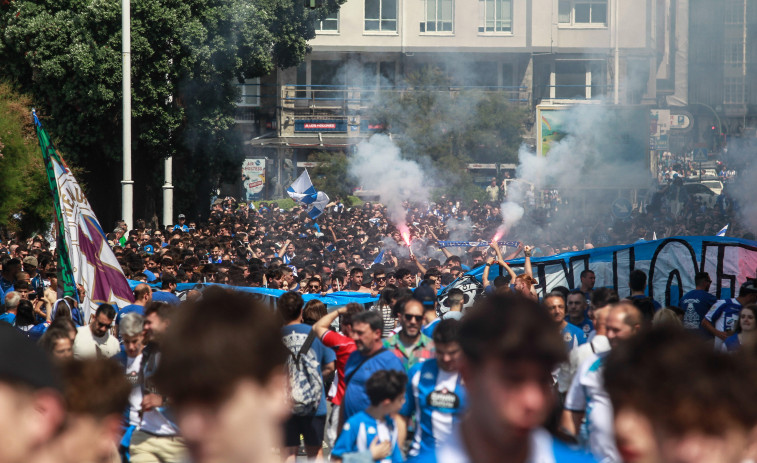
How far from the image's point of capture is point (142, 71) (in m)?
23.3

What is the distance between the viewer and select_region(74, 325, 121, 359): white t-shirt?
663cm

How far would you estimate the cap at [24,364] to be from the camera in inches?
74.9

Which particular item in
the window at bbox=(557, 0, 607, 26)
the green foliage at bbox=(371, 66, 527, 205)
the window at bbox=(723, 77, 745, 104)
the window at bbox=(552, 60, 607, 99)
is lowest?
the green foliage at bbox=(371, 66, 527, 205)

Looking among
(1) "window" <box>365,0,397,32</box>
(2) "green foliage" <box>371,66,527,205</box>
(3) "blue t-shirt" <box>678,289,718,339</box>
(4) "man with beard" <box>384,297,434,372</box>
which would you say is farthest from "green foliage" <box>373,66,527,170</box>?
(4) "man with beard" <box>384,297,434,372</box>

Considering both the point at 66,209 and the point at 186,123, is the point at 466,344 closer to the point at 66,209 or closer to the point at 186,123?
the point at 66,209

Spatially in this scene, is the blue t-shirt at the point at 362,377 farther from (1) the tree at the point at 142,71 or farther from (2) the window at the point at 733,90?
(2) the window at the point at 733,90

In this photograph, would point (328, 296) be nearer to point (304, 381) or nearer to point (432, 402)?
point (304, 381)

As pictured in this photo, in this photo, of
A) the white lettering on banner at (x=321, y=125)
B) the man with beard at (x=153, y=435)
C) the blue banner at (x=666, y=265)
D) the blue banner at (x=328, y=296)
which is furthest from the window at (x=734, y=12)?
the man with beard at (x=153, y=435)

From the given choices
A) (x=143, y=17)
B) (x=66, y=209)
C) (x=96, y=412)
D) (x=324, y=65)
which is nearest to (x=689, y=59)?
(x=324, y=65)

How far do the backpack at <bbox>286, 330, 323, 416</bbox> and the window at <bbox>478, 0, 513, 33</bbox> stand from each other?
31.7m

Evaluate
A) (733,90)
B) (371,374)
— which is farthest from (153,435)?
(733,90)

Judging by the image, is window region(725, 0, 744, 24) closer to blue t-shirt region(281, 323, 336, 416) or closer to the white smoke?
the white smoke

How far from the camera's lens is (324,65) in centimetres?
4241

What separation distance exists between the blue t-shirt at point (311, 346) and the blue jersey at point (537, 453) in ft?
14.5
